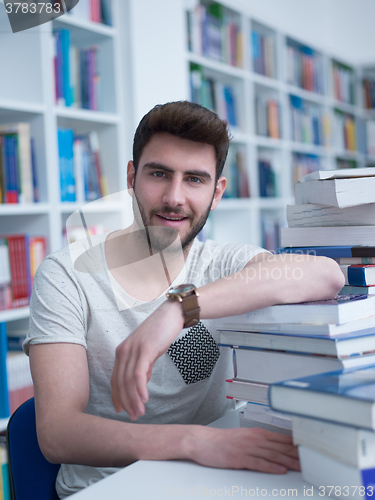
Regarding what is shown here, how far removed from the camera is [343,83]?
14.1 ft

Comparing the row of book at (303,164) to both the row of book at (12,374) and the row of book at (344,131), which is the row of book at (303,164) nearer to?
the row of book at (344,131)

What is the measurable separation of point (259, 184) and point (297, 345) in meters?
2.63

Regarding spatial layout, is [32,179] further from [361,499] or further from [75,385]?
[361,499]

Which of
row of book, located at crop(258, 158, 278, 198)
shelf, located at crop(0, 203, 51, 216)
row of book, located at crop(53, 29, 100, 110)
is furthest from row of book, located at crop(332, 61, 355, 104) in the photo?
shelf, located at crop(0, 203, 51, 216)

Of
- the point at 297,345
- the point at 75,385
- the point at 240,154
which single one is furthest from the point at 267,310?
the point at 240,154

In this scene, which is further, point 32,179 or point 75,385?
point 32,179

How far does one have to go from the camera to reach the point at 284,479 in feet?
2.12

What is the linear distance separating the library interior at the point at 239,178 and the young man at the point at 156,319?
0.07ft

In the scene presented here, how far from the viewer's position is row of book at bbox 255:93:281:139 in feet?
10.6

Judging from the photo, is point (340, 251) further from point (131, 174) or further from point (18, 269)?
point (18, 269)

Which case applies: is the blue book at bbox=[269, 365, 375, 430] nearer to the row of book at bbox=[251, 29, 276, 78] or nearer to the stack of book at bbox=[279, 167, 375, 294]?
the stack of book at bbox=[279, 167, 375, 294]

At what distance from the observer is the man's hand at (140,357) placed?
69 cm

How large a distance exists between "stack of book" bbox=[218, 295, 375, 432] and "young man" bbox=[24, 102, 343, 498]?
43mm

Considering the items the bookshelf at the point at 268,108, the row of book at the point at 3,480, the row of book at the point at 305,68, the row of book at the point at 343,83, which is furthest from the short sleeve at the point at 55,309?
the row of book at the point at 343,83
